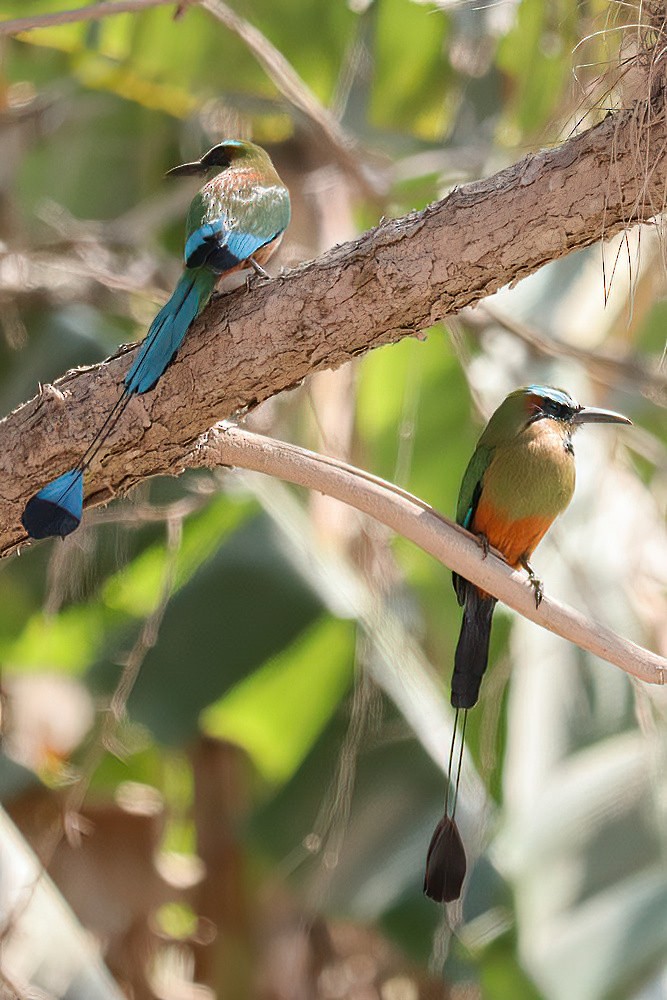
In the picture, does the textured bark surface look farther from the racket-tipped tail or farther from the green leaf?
the green leaf

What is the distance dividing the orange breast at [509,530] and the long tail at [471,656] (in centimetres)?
29

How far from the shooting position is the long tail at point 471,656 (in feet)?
7.62

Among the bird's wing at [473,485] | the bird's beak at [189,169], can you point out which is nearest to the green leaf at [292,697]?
the bird's wing at [473,485]

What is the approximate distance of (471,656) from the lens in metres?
2.35

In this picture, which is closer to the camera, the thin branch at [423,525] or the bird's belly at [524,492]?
the thin branch at [423,525]

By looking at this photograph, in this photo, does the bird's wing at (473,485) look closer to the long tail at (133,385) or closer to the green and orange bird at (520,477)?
the green and orange bird at (520,477)

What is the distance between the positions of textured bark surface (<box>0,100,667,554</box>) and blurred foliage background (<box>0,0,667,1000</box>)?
89 centimetres

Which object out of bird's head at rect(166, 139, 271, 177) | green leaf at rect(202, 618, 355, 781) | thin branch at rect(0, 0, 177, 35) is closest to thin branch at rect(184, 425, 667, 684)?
bird's head at rect(166, 139, 271, 177)

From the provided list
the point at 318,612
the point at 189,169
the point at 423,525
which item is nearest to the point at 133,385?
the point at 423,525

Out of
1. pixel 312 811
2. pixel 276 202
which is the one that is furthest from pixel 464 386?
pixel 276 202

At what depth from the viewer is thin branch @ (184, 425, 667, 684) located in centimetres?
196

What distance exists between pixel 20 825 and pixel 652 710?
2.28 metres

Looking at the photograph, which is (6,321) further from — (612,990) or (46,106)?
(612,990)

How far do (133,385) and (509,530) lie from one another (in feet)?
3.60
